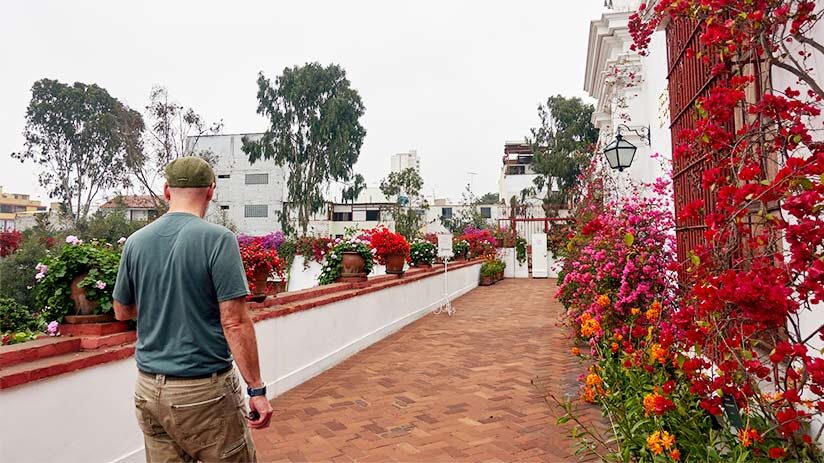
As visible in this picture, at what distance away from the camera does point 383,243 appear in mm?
7637

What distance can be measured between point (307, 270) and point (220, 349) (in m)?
16.1

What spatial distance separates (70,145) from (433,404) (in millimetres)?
33717

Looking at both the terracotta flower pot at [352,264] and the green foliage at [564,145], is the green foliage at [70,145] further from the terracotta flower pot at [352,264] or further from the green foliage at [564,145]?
the terracotta flower pot at [352,264]

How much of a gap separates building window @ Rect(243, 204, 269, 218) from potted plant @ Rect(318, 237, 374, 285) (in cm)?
3274

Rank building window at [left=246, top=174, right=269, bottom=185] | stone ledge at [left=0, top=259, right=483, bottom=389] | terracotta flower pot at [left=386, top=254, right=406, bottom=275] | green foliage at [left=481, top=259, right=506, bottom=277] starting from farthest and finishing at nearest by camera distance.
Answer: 1. building window at [left=246, top=174, right=269, bottom=185]
2. green foliage at [left=481, top=259, right=506, bottom=277]
3. terracotta flower pot at [left=386, top=254, right=406, bottom=275]
4. stone ledge at [left=0, top=259, right=483, bottom=389]

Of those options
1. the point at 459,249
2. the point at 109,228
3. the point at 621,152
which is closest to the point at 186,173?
Answer: the point at 621,152

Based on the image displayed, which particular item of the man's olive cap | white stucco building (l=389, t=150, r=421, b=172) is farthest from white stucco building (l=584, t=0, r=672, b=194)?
white stucco building (l=389, t=150, r=421, b=172)

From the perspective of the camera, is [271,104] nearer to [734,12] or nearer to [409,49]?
[409,49]

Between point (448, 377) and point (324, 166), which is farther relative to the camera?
point (324, 166)

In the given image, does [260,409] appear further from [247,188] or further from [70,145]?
[247,188]

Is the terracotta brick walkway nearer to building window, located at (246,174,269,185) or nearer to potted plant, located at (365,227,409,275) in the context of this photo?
potted plant, located at (365,227,409,275)

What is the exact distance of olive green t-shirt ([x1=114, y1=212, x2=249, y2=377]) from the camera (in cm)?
186

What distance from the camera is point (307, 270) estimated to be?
17656 mm

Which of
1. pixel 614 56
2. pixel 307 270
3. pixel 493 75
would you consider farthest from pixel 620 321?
pixel 307 270
